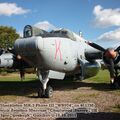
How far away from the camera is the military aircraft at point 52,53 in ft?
45.1

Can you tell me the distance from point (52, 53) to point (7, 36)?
173 feet

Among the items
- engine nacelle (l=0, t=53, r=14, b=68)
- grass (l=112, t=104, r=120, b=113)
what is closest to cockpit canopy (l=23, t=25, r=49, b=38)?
grass (l=112, t=104, r=120, b=113)

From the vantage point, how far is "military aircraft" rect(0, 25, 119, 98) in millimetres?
13742

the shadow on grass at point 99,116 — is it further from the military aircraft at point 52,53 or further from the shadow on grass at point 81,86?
the shadow on grass at point 81,86

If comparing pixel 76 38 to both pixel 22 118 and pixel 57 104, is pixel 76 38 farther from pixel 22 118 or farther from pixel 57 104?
pixel 22 118

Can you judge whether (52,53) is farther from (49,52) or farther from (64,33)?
(64,33)

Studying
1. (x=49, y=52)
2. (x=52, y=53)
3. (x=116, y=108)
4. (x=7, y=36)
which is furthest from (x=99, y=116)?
(x=7, y=36)

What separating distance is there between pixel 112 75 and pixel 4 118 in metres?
9.21

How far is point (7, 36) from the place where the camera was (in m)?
66.0

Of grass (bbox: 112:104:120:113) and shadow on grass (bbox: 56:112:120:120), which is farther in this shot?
grass (bbox: 112:104:120:113)

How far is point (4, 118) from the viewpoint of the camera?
378 inches

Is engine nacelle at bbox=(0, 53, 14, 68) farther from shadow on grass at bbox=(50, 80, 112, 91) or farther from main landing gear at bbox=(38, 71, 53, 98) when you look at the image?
main landing gear at bbox=(38, 71, 53, 98)

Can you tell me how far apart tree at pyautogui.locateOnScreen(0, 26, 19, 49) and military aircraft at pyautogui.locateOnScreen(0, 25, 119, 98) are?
149 feet

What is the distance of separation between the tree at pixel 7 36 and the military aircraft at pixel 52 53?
4548cm
